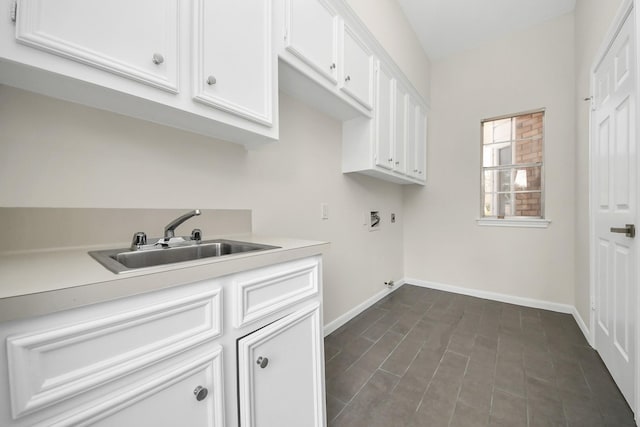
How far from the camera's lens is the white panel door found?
1.39m

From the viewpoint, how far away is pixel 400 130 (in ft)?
8.79

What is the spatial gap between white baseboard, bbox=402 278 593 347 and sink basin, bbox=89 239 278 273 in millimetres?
2819

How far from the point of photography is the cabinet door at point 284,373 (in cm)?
84

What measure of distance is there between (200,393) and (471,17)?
3940mm

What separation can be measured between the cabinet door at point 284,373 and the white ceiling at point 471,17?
3319 millimetres

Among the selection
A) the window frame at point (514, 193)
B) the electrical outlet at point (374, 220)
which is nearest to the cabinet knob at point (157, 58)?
the electrical outlet at point (374, 220)

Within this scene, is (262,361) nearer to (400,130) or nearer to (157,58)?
(157,58)

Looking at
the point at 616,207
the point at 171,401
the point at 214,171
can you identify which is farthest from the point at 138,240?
the point at 616,207

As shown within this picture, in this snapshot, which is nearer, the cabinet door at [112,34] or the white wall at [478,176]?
the cabinet door at [112,34]

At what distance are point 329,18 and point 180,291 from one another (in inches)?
68.4

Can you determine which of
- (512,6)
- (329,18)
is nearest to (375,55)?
(329,18)

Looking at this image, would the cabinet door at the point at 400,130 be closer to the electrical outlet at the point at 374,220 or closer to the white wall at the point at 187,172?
the white wall at the point at 187,172

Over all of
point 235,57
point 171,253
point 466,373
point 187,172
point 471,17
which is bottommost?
point 466,373

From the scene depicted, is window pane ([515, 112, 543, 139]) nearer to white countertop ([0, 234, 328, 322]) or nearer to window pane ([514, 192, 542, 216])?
window pane ([514, 192, 542, 216])
